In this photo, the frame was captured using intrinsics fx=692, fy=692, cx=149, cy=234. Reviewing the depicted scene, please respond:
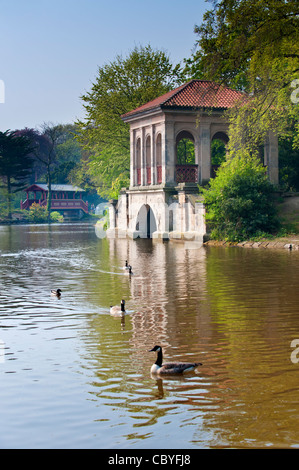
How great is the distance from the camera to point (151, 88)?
5691 cm

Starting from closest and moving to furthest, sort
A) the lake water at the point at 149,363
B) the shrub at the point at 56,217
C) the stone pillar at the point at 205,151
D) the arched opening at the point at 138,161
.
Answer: the lake water at the point at 149,363 → the stone pillar at the point at 205,151 → the arched opening at the point at 138,161 → the shrub at the point at 56,217

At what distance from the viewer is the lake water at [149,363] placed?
25.3ft

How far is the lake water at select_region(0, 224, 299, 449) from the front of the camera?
7.72 metres

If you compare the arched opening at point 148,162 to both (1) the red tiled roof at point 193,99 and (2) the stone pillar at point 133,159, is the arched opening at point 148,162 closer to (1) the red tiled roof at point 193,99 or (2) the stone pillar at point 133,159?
(2) the stone pillar at point 133,159

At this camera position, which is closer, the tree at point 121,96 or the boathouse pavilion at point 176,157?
the boathouse pavilion at point 176,157

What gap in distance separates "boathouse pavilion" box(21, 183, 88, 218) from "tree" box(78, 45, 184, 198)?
163 feet

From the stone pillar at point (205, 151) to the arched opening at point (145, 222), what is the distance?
16.9 ft

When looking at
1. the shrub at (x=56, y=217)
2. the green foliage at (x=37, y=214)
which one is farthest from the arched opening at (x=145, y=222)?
the shrub at (x=56, y=217)

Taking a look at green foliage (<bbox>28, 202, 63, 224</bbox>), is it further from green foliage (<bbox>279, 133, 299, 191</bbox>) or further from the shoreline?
the shoreline

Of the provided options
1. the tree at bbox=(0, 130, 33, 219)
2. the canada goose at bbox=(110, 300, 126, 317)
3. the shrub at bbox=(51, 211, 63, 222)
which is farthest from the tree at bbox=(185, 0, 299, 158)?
the shrub at bbox=(51, 211, 63, 222)

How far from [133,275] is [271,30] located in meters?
13.0

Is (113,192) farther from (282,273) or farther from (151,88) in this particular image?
(282,273)
